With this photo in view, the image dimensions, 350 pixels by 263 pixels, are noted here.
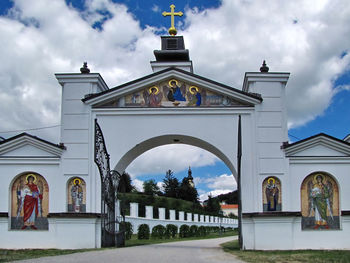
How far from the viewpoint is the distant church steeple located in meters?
21.7

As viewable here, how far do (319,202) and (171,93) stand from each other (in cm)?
674

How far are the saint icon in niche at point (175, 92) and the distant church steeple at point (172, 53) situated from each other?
4.28m

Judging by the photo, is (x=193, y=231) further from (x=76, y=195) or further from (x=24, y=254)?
(x=24, y=254)

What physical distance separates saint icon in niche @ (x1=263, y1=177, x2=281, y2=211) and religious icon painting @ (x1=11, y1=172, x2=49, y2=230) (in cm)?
794

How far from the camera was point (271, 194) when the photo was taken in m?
16.5

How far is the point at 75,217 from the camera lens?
637 inches

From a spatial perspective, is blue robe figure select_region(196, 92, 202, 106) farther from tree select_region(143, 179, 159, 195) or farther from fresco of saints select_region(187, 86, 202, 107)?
tree select_region(143, 179, 159, 195)

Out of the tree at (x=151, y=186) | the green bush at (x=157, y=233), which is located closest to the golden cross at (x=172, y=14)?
the green bush at (x=157, y=233)

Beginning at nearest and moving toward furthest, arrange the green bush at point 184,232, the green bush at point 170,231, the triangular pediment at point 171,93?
the triangular pediment at point 171,93
the green bush at point 170,231
the green bush at point 184,232

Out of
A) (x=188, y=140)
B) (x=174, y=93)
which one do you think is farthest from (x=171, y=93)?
(x=188, y=140)

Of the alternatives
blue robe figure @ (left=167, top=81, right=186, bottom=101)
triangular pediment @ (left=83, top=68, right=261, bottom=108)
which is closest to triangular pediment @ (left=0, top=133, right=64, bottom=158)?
triangular pediment @ (left=83, top=68, right=261, bottom=108)

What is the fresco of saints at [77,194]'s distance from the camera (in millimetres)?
16547

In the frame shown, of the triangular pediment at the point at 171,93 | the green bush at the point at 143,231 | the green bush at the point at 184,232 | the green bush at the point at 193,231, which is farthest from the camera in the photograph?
the green bush at the point at 193,231

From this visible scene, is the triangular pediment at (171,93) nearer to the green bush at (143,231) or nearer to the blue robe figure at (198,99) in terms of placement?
the blue robe figure at (198,99)
